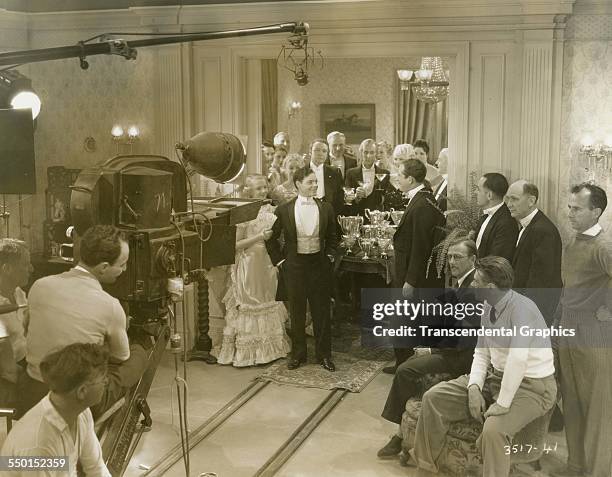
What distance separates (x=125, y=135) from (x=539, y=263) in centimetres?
290

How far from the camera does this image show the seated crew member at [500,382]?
12.1ft

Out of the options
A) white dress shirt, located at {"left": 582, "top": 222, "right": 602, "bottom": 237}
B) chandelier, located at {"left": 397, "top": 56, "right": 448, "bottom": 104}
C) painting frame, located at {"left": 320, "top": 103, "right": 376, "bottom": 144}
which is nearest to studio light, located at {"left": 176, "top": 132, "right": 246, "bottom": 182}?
white dress shirt, located at {"left": 582, "top": 222, "right": 602, "bottom": 237}

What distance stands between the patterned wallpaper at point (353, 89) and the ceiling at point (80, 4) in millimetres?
5024

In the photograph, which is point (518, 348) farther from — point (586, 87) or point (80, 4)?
point (80, 4)

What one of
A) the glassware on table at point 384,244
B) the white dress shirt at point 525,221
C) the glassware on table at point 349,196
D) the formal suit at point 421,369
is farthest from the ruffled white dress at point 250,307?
the white dress shirt at point 525,221

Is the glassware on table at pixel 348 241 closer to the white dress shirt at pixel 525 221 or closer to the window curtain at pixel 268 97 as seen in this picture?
the white dress shirt at pixel 525 221

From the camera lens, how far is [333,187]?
6.66 meters

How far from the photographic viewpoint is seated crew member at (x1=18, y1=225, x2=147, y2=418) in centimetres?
318

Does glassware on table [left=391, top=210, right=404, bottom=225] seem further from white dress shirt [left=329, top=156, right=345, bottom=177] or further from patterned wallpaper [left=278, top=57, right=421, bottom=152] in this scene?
patterned wallpaper [left=278, top=57, right=421, bottom=152]

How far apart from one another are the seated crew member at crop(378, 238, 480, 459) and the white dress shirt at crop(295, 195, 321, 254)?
1348 mm

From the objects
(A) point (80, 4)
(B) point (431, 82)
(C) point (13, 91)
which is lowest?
(C) point (13, 91)

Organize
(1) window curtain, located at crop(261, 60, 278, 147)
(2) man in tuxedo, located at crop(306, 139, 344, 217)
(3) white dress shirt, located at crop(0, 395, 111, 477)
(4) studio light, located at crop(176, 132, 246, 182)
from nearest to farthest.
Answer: (3) white dress shirt, located at crop(0, 395, 111, 477) → (4) studio light, located at crop(176, 132, 246, 182) → (2) man in tuxedo, located at crop(306, 139, 344, 217) → (1) window curtain, located at crop(261, 60, 278, 147)

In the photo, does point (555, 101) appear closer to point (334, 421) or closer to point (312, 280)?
point (312, 280)

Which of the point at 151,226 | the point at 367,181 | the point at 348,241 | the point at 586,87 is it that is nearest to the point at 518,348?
the point at 151,226
